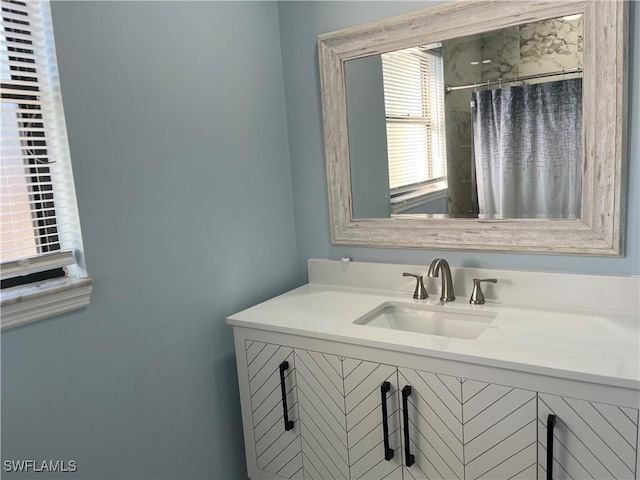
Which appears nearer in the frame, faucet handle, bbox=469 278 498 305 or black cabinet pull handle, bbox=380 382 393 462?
black cabinet pull handle, bbox=380 382 393 462

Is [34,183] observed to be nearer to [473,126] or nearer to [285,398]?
[285,398]

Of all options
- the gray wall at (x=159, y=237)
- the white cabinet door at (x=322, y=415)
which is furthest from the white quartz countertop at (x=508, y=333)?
the gray wall at (x=159, y=237)

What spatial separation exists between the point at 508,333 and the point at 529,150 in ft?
1.92

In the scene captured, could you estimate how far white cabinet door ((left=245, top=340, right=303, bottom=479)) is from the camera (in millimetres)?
1646

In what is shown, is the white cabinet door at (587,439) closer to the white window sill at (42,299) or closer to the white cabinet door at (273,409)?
the white cabinet door at (273,409)

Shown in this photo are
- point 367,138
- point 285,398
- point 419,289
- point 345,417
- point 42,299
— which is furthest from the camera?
point 367,138

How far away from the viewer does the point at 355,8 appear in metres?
1.85

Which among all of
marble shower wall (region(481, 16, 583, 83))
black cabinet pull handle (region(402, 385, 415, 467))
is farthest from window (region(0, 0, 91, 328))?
marble shower wall (region(481, 16, 583, 83))

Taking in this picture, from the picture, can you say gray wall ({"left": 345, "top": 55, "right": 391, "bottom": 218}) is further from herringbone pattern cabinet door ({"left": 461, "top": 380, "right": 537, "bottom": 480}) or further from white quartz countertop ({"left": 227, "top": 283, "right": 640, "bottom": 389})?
herringbone pattern cabinet door ({"left": 461, "top": 380, "right": 537, "bottom": 480})

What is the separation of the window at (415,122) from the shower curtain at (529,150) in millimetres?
130

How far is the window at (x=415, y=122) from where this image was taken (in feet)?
5.70

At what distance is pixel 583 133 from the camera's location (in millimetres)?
1507

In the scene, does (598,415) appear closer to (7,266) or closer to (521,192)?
(521,192)

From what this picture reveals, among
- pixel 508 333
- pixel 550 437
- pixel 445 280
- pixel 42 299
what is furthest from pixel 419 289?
pixel 42 299
